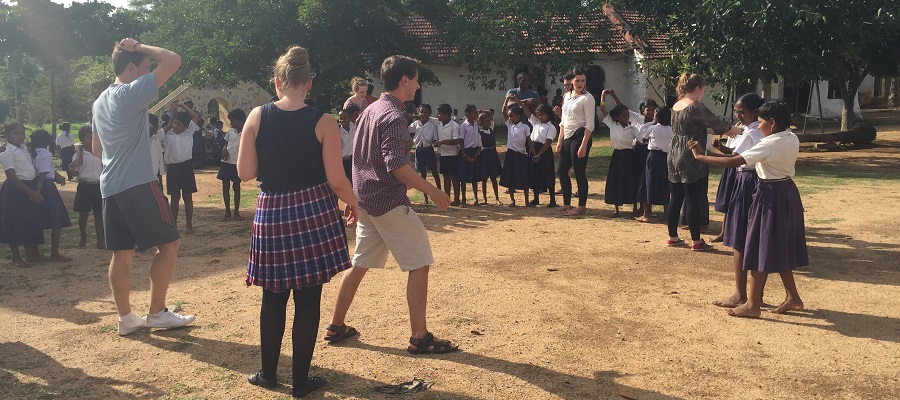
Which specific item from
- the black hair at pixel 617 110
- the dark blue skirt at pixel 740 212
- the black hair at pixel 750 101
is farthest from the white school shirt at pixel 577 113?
the dark blue skirt at pixel 740 212

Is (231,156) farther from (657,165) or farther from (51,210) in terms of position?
(657,165)

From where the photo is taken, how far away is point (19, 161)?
7.65 meters

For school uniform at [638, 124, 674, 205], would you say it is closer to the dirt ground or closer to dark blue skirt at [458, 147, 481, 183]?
the dirt ground

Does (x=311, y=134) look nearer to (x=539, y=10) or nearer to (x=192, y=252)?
(x=192, y=252)

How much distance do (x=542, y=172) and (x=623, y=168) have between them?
130 centimetres

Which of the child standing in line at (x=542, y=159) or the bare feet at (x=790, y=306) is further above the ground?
the child standing in line at (x=542, y=159)

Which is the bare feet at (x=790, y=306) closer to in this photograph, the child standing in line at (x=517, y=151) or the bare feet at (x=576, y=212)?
the bare feet at (x=576, y=212)

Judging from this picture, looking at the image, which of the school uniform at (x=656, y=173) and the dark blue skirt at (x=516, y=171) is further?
the dark blue skirt at (x=516, y=171)

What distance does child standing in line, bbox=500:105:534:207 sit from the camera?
34.3ft

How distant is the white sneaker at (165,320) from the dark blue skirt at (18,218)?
3.44m

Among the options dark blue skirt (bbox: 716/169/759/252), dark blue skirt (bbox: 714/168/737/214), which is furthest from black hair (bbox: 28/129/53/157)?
dark blue skirt (bbox: 714/168/737/214)

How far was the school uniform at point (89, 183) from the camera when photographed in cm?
832

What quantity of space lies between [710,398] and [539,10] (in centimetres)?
1616

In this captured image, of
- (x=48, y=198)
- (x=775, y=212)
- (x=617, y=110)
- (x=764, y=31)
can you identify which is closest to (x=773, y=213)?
(x=775, y=212)
